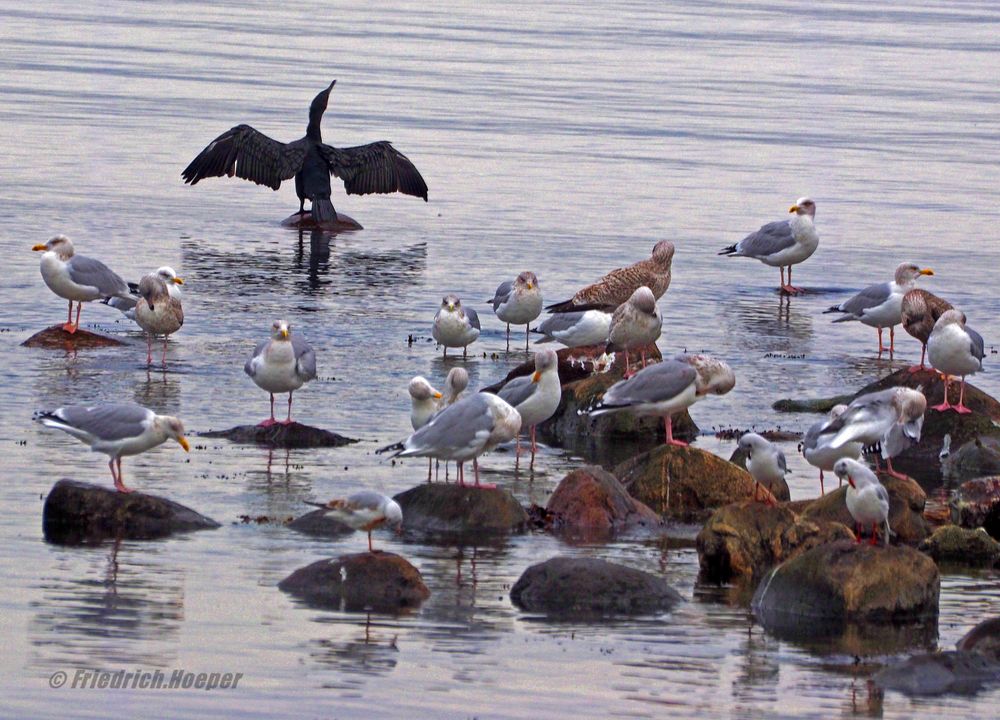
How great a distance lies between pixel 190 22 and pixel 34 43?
890 centimetres

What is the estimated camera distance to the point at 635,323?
16.1m

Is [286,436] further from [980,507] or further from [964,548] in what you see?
[964,548]

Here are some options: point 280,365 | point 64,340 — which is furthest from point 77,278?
point 280,365

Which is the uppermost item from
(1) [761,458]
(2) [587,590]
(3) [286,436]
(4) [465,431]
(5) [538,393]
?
(5) [538,393]

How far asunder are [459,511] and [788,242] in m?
11.5

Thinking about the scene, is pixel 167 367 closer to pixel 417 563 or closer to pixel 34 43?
pixel 417 563

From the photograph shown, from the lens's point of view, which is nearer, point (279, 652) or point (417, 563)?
point (279, 652)

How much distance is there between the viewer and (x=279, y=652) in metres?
9.54

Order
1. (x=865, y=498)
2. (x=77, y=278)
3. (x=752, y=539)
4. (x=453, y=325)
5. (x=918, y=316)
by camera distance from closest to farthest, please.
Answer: (x=865, y=498), (x=752, y=539), (x=918, y=316), (x=453, y=325), (x=77, y=278)

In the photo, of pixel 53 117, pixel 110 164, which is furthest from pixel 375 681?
pixel 53 117

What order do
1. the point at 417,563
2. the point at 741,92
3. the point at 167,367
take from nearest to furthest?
the point at 417,563 < the point at 167,367 < the point at 741,92

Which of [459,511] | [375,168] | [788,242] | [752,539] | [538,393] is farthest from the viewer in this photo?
[375,168]

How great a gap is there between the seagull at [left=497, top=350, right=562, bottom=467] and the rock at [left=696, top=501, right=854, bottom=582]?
241 cm

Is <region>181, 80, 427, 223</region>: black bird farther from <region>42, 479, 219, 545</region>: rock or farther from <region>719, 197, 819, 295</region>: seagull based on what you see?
<region>42, 479, 219, 545</region>: rock
